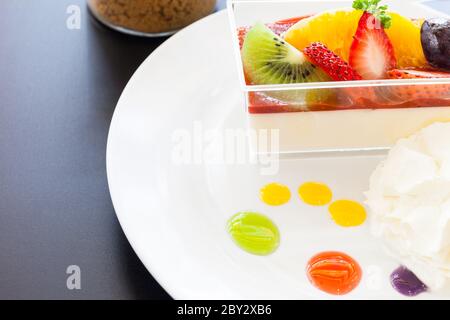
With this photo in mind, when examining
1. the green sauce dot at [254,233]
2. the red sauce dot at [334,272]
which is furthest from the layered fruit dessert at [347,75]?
the red sauce dot at [334,272]

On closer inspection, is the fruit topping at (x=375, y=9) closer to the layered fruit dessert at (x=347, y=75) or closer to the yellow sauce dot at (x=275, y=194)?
the layered fruit dessert at (x=347, y=75)

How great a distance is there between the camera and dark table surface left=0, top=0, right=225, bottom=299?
1.26 m

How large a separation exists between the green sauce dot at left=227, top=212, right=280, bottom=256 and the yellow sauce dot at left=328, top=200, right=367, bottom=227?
0.14 meters

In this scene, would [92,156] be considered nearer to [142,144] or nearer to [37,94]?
[142,144]

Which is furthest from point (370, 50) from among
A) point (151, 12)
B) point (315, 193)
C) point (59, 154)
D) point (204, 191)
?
point (59, 154)

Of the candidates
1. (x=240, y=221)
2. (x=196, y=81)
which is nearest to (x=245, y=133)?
(x=196, y=81)

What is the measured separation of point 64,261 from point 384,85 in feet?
2.51

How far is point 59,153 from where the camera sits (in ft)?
4.94

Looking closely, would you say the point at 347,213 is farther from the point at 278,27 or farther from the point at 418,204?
the point at 278,27

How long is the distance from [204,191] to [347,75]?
0.40 metres

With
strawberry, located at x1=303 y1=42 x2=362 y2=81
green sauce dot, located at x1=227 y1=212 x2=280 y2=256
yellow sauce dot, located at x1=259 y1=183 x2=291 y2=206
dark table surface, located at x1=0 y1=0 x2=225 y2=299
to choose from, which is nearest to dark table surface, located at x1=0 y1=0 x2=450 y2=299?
dark table surface, located at x1=0 y1=0 x2=225 y2=299

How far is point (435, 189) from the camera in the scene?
4.20ft

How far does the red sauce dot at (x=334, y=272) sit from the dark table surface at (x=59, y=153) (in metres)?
0.31

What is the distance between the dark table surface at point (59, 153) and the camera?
1.26 metres
